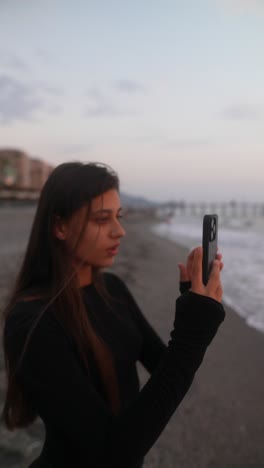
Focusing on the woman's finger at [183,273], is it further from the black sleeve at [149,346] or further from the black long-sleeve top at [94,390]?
the black sleeve at [149,346]

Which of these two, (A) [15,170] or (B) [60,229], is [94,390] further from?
(A) [15,170]

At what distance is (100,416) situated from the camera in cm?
110

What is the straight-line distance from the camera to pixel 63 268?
1.33 metres

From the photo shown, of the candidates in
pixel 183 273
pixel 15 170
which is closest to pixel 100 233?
pixel 183 273

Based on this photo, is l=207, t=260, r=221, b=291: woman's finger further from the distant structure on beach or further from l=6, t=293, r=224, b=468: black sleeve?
the distant structure on beach

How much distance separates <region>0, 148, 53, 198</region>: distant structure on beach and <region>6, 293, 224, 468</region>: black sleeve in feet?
175

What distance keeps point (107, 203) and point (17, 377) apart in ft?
2.07

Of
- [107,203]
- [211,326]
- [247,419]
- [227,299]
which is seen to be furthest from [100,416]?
[227,299]

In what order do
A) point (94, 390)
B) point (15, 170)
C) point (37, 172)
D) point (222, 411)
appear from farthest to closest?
point (37, 172)
point (15, 170)
point (222, 411)
point (94, 390)

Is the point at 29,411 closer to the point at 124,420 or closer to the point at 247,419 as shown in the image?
the point at 124,420

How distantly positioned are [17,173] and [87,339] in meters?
67.7

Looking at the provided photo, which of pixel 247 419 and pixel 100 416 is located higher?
pixel 100 416

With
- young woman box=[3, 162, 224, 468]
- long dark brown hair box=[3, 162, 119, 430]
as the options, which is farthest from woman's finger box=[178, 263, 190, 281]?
long dark brown hair box=[3, 162, 119, 430]

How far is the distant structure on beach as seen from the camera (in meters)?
58.3
